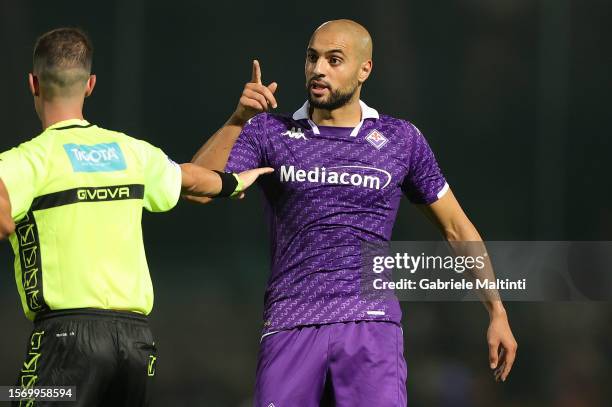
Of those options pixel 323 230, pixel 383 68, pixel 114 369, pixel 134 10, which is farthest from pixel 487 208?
pixel 114 369

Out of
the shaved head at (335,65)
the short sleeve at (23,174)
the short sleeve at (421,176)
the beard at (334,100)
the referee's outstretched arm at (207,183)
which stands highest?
the shaved head at (335,65)

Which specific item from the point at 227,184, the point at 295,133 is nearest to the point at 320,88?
the point at 295,133

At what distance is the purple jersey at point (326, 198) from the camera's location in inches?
200

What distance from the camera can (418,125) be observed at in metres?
8.10

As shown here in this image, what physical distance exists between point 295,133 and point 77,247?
5.20 feet

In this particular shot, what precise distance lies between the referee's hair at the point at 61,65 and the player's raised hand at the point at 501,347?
7.23ft

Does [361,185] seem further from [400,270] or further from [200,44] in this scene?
[200,44]

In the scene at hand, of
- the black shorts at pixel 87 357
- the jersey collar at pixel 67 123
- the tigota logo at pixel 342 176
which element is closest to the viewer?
the black shorts at pixel 87 357

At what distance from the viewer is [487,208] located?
8109 mm

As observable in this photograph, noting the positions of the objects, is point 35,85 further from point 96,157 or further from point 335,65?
point 335,65

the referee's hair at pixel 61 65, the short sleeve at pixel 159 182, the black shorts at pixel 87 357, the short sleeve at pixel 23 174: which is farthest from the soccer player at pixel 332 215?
the short sleeve at pixel 23 174

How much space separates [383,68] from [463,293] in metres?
1.58

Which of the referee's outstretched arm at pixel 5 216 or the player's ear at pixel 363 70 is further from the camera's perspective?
the player's ear at pixel 363 70

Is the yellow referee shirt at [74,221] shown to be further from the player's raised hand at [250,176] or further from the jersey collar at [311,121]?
the jersey collar at [311,121]
